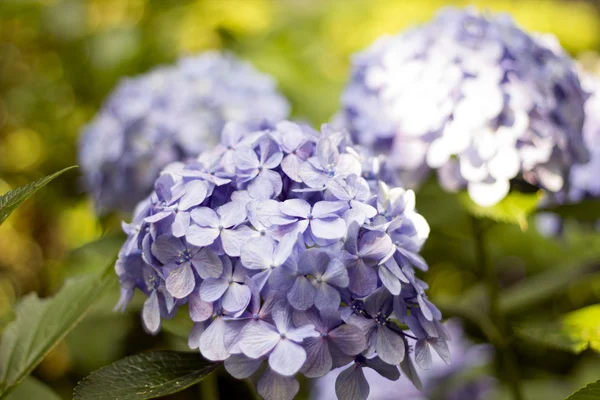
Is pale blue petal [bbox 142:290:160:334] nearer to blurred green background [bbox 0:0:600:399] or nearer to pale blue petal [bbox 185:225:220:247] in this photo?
pale blue petal [bbox 185:225:220:247]

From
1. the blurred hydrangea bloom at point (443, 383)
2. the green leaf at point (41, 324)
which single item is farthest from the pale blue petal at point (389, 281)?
the blurred hydrangea bloom at point (443, 383)

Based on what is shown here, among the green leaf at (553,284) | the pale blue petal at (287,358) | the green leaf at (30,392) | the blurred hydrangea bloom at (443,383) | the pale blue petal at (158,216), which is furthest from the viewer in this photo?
the blurred hydrangea bloom at (443,383)

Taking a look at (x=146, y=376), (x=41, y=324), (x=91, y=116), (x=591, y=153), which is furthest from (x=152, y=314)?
(x=91, y=116)

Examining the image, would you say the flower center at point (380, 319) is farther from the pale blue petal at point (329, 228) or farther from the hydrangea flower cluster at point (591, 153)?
the hydrangea flower cluster at point (591, 153)

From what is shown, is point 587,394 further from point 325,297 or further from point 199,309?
point 199,309

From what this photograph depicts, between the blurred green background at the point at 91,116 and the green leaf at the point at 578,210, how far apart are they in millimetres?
262

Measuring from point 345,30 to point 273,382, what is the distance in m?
2.27

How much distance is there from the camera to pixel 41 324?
898 millimetres

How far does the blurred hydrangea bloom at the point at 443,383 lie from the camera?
147cm

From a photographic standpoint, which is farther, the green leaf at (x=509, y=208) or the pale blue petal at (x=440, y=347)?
the green leaf at (x=509, y=208)

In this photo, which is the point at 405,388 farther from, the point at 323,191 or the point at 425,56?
the point at 323,191

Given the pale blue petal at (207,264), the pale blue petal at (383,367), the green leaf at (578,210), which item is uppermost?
the pale blue petal at (207,264)

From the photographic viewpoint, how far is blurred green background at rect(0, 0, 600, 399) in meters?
1.64

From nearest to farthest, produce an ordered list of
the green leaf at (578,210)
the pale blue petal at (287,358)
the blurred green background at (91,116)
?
the pale blue petal at (287,358) < the green leaf at (578,210) < the blurred green background at (91,116)
